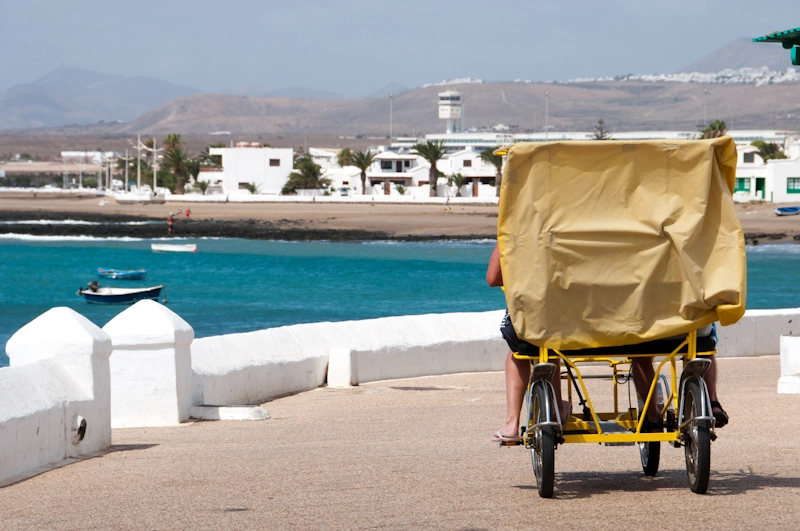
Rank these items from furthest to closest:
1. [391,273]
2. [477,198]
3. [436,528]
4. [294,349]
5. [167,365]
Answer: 1. [477,198]
2. [391,273]
3. [294,349]
4. [167,365]
5. [436,528]

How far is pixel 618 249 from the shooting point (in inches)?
231

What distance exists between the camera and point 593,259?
19.2 feet

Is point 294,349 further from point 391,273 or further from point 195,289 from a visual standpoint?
point 391,273

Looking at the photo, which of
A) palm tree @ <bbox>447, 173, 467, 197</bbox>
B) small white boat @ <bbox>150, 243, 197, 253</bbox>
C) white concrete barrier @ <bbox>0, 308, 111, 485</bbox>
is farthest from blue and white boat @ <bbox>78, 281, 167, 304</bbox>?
palm tree @ <bbox>447, 173, 467, 197</bbox>

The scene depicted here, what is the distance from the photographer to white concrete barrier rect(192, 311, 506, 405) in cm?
1093

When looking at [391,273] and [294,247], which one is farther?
[294,247]

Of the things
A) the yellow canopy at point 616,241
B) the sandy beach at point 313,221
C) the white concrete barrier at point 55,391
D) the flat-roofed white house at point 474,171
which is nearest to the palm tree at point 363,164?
the sandy beach at point 313,221

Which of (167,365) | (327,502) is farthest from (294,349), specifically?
(327,502)

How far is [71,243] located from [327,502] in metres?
78.9

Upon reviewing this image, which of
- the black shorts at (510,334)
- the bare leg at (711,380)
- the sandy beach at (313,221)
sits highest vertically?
the black shorts at (510,334)

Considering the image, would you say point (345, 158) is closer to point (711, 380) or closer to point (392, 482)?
point (392, 482)

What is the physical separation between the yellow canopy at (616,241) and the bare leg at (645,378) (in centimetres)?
45

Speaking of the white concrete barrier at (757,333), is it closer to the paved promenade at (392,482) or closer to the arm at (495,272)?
the paved promenade at (392,482)

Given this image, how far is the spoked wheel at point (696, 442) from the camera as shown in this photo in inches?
220
